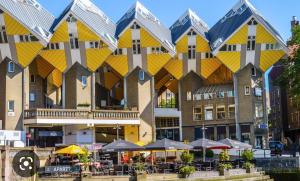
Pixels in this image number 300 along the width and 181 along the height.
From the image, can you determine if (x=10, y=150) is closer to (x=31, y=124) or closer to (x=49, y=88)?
(x=31, y=124)

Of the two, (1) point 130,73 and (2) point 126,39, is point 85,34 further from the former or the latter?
(1) point 130,73

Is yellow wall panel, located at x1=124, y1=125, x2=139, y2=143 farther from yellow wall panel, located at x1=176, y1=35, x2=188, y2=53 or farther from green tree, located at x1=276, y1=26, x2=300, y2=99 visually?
green tree, located at x1=276, y1=26, x2=300, y2=99

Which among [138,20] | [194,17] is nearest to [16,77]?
[138,20]

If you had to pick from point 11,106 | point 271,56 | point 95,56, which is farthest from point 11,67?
point 271,56

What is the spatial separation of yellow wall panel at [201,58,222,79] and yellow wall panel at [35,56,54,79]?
18.5m

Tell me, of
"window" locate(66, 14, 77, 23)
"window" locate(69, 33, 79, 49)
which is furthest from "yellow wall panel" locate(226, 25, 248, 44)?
"window" locate(66, 14, 77, 23)

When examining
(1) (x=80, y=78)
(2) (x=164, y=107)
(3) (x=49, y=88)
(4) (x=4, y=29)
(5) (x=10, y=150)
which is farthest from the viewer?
(2) (x=164, y=107)

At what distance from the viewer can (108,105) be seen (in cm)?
7075

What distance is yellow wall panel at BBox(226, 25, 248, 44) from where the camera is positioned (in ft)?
213

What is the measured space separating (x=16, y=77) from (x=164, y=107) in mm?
21231

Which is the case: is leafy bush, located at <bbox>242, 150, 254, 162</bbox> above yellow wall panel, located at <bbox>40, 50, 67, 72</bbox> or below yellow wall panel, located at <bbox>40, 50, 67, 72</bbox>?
below

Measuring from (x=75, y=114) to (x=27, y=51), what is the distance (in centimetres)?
848

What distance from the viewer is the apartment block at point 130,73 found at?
5822cm

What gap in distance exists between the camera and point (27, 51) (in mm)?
58344
